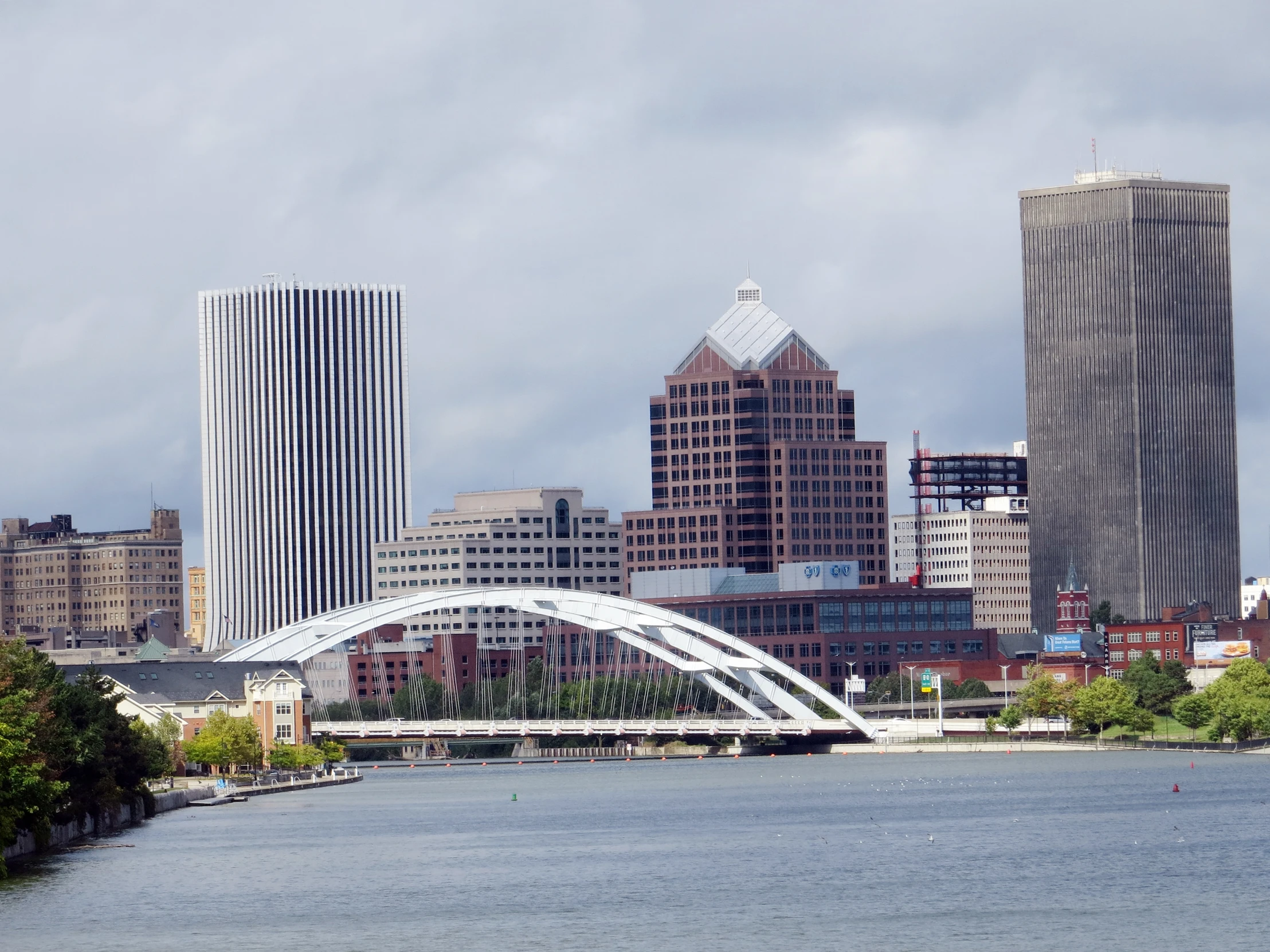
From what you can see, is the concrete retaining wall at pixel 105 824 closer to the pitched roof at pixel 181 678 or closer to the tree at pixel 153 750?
the tree at pixel 153 750

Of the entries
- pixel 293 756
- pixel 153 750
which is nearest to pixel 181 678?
pixel 293 756

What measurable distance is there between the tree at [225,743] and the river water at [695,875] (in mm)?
25611

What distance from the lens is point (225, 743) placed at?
17725cm

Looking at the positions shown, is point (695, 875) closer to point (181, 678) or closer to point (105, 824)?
point (105, 824)

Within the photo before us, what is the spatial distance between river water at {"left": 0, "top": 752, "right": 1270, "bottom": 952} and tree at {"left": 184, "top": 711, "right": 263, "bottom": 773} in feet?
84.0

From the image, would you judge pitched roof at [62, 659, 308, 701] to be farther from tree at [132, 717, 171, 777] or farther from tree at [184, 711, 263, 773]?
tree at [132, 717, 171, 777]

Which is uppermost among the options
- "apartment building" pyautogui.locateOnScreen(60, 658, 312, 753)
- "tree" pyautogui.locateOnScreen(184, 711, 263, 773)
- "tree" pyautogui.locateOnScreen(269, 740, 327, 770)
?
"apartment building" pyautogui.locateOnScreen(60, 658, 312, 753)

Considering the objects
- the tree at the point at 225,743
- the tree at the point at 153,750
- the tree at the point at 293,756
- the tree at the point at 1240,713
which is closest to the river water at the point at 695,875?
the tree at the point at 153,750

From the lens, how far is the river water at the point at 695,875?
77.9 m

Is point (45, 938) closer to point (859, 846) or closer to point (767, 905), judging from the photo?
point (767, 905)

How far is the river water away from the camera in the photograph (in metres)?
77.9

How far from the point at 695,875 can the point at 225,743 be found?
85.4 metres

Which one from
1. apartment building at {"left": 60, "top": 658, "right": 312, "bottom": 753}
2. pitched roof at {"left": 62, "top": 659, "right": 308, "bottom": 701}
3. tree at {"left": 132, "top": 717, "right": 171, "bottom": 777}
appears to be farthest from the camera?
pitched roof at {"left": 62, "top": 659, "right": 308, "bottom": 701}

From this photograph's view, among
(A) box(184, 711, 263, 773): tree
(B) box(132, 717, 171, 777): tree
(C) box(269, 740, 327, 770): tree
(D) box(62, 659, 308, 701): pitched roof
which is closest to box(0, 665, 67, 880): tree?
(B) box(132, 717, 171, 777): tree
